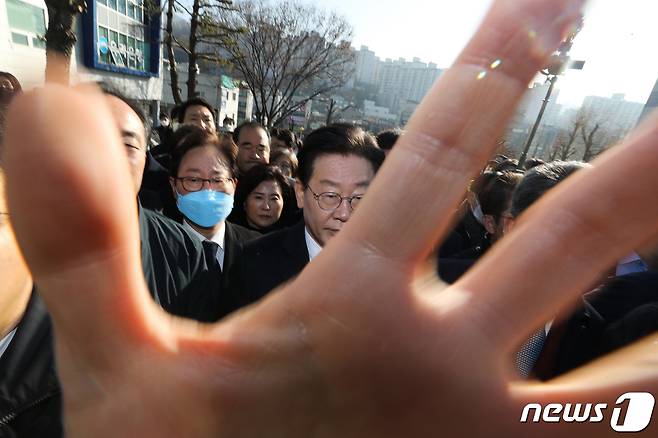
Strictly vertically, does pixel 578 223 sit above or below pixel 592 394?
above

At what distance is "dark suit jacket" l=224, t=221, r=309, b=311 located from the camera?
1.85m

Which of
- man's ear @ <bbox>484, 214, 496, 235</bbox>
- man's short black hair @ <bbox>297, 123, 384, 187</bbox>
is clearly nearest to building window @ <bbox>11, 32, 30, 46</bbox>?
man's short black hair @ <bbox>297, 123, 384, 187</bbox>

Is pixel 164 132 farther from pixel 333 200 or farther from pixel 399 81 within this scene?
pixel 399 81

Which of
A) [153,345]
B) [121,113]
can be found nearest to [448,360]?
[153,345]

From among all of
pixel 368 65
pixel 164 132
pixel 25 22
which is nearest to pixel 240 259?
pixel 164 132

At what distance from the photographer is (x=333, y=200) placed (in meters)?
1.90

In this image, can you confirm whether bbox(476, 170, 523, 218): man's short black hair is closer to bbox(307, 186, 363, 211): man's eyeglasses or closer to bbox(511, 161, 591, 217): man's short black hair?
bbox(511, 161, 591, 217): man's short black hair

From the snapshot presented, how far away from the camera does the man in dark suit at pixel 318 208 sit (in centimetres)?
187

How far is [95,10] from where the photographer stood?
16734 mm

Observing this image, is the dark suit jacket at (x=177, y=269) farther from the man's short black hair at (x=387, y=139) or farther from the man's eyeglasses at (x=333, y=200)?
the man's short black hair at (x=387, y=139)

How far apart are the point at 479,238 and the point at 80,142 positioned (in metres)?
3.01

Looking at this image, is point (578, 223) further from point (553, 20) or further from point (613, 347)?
point (613, 347)

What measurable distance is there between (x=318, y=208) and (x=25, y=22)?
58.0ft

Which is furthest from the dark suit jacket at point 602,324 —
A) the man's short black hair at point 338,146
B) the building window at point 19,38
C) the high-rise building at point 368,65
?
the high-rise building at point 368,65
